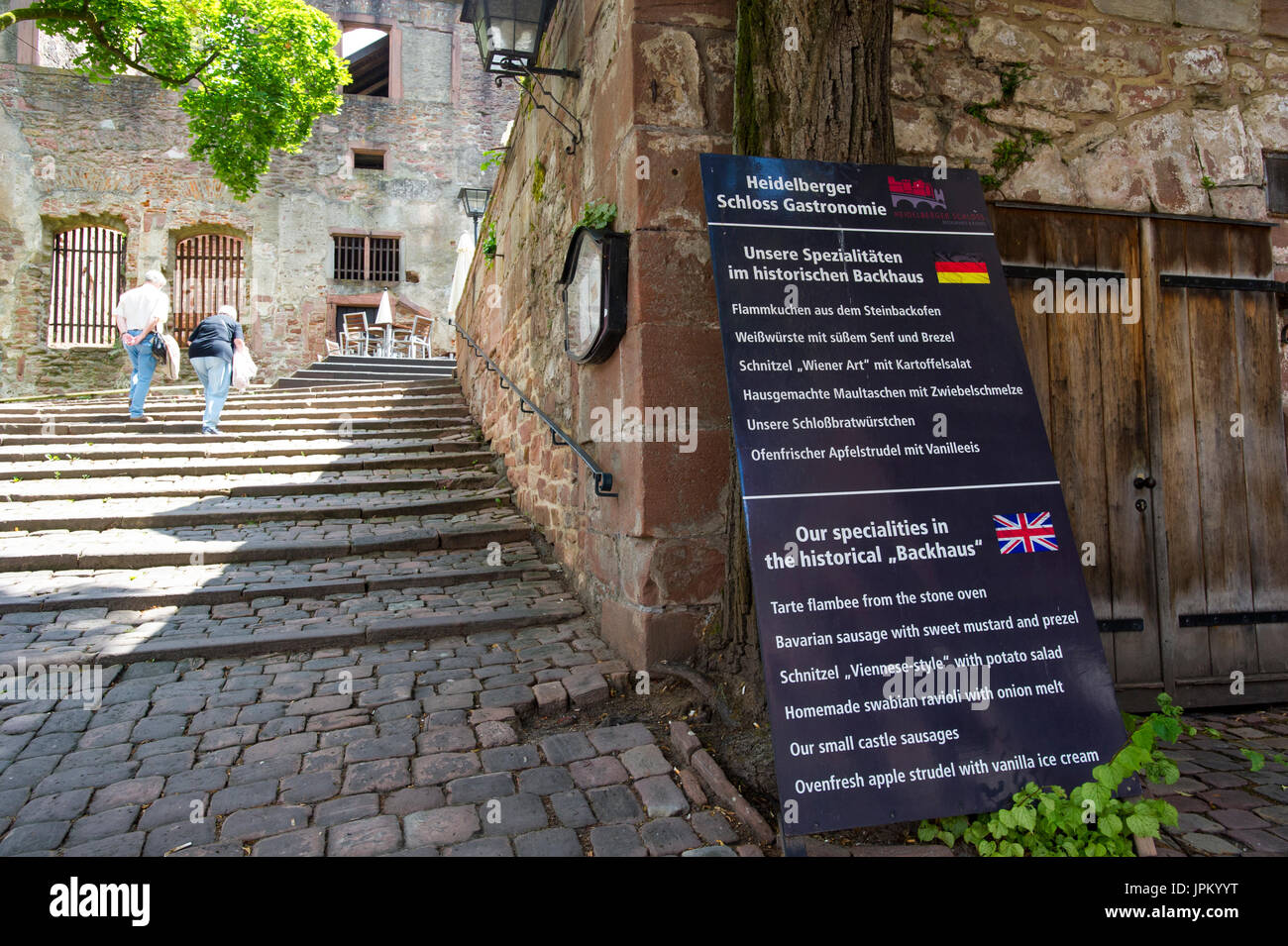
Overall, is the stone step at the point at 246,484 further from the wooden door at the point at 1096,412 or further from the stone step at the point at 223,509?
the wooden door at the point at 1096,412

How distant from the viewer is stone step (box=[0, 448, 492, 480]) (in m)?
6.60

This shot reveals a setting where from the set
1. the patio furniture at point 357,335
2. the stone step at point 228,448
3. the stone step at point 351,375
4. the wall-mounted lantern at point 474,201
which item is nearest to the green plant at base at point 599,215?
the stone step at point 228,448

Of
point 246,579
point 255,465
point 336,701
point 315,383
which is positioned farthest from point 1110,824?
point 315,383

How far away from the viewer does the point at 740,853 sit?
213cm

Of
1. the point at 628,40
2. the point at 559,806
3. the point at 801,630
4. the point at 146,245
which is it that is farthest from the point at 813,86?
the point at 146,245

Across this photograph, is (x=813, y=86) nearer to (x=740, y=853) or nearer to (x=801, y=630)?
(x=801, y=630)

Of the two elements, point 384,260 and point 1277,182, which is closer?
point 1277,182

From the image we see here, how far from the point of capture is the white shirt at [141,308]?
8359mm

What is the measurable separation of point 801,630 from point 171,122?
63.7 ft

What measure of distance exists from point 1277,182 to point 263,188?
1815cm

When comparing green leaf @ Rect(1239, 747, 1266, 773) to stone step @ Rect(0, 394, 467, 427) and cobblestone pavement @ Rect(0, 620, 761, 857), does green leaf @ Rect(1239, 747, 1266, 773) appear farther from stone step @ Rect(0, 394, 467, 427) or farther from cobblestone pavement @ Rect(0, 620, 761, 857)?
stone step @ Rect(0, 394, 467, 427)

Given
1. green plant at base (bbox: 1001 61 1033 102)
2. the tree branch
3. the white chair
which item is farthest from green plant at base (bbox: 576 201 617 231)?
the white chair

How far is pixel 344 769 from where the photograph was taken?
257 centimetres

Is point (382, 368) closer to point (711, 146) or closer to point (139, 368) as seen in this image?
point (139, 368)
